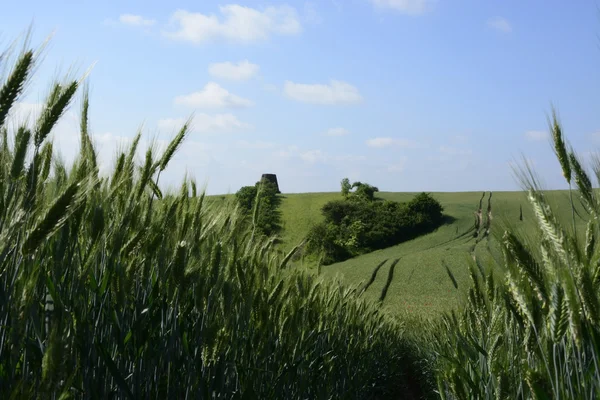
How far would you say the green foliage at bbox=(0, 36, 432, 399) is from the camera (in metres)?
1.56

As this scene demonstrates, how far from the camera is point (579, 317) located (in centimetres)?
163

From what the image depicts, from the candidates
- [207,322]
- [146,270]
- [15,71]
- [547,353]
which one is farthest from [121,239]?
[547,353]

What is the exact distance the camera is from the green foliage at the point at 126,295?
5.13ft

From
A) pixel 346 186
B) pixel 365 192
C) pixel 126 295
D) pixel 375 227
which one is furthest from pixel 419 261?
pixel 346 186

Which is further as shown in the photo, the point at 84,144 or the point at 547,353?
the point at 84,144

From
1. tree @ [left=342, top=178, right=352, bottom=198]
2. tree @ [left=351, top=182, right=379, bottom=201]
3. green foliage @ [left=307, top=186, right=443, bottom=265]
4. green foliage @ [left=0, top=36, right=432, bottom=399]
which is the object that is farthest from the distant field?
tree @ [left=342, top=178, right=352, bottom=198]

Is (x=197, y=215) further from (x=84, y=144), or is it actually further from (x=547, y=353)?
(x=547, y=353)

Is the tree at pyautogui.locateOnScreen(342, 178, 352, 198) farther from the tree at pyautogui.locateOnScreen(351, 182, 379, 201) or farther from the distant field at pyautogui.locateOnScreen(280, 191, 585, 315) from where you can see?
the distant field at pyautogui.locateOnScreen(280, 191, 585, 315)

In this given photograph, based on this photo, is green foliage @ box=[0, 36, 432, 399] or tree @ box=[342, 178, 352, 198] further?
tree @ box=[342, 178, 352, 198]

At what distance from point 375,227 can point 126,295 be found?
57.6m

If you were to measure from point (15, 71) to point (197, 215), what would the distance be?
1.24 meters

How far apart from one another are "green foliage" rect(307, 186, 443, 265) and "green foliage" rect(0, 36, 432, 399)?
5169cm

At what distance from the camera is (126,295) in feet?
7.18

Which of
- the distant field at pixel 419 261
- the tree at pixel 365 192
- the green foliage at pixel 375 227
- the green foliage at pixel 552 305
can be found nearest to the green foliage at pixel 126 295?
the green foliage at pixel 552 305
